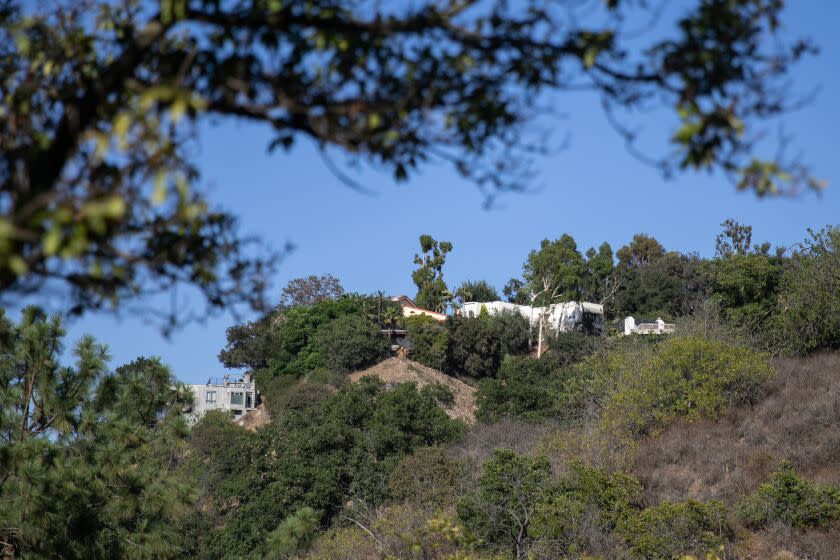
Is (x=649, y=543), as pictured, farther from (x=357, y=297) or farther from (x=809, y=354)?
(x=357, y=297)

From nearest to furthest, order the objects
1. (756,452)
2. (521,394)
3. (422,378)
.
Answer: (756,452)
(521,394)
(422,378)

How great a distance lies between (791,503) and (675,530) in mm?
2271

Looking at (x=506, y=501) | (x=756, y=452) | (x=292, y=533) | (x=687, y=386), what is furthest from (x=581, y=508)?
(x=687, y=386)

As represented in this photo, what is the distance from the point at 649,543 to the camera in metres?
16.2

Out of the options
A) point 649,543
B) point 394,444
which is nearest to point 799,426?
point 649,543

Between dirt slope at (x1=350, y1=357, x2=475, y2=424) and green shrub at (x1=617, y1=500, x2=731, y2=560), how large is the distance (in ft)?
76.0

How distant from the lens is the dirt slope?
41.3 metres

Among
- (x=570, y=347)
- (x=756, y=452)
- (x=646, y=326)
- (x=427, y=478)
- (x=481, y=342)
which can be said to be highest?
(x=646, y=326)

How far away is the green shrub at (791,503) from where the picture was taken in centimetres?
1672

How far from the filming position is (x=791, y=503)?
56.0 ft

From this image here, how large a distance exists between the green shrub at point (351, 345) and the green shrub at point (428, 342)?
1653 millimetres

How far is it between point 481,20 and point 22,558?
10.3 m

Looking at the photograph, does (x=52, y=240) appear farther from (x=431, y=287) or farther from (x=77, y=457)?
(x=431, y=287)

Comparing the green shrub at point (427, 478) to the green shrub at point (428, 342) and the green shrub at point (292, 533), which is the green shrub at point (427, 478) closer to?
the green shrub at point (292, 533)
